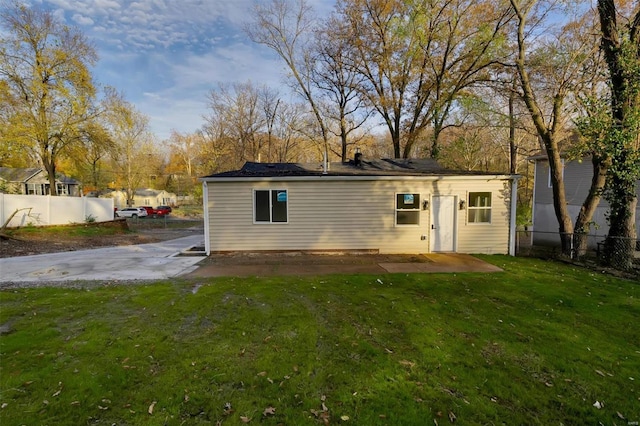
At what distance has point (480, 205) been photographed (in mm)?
10086

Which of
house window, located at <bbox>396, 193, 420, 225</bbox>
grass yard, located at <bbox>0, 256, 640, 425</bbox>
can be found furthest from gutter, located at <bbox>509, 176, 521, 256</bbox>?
grass yard, located at <bbox>0, 256, 640, 425</bbox>

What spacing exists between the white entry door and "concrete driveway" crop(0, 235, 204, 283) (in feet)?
25.4

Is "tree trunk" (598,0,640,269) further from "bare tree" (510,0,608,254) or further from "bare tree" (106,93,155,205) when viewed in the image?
"bare tree" (106,93,155,205)

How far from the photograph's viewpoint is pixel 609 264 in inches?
331

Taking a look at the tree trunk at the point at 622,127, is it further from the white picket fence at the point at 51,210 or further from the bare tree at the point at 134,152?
the bare tree at the point at 134,152

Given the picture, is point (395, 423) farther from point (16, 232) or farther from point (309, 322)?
point (16, 232)

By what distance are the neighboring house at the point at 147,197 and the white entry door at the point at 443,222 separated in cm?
4563

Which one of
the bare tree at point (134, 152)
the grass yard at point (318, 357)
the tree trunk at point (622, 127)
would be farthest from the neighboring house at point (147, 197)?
the tree trunk at point (622, 127)

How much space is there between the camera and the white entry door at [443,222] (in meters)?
10.1

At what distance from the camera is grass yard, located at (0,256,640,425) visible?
8.64 ft

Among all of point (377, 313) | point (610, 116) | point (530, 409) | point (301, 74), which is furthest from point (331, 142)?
point (530, 409)

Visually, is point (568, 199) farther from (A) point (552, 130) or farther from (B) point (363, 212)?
(B) point (363, 212)

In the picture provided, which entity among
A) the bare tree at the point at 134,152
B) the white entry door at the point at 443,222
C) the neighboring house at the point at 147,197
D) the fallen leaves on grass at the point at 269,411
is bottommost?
the fallen leaves on grass at the point at 269,411

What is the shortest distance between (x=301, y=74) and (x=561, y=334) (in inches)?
805
